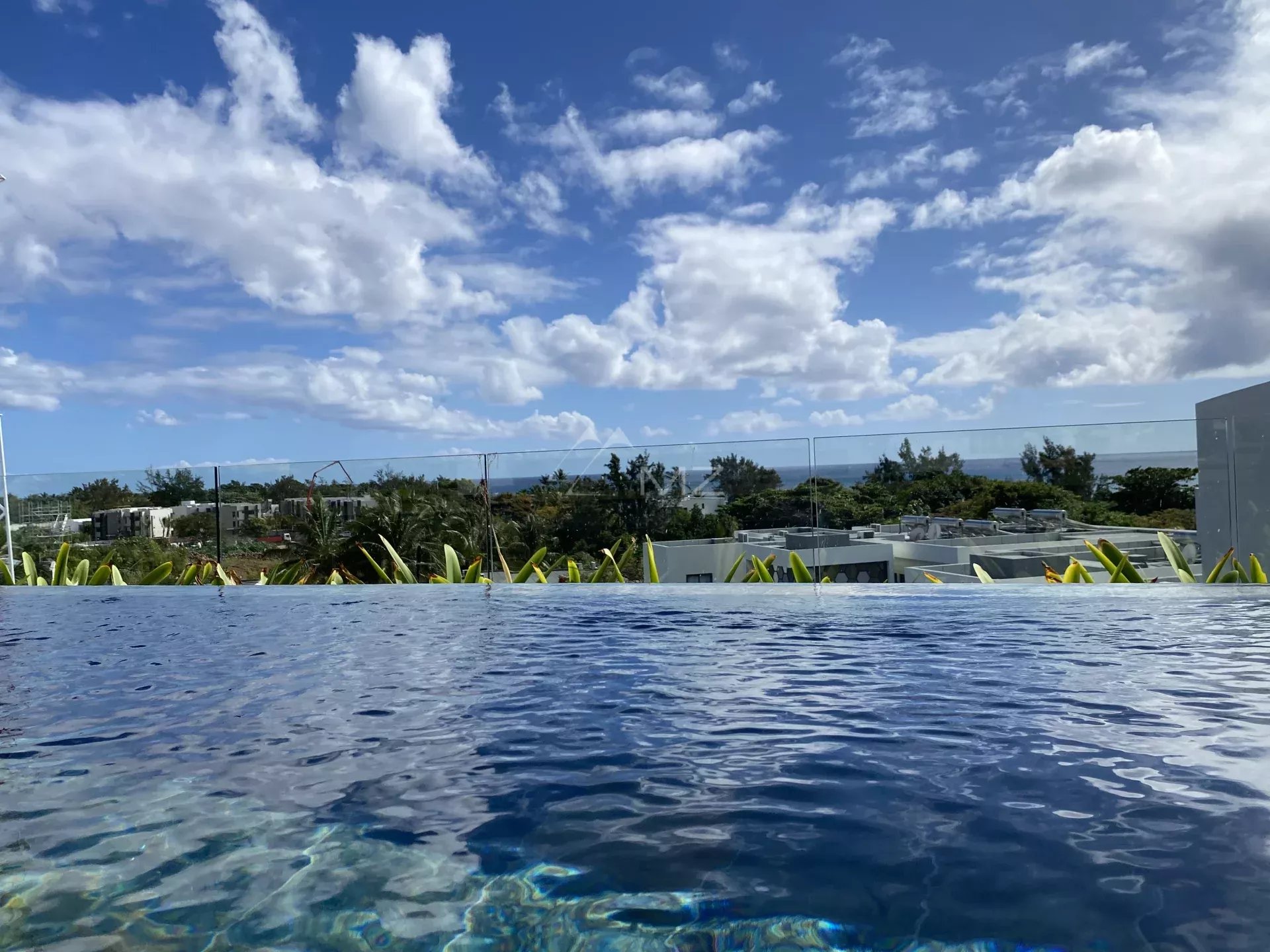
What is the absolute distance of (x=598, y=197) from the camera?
2084cm

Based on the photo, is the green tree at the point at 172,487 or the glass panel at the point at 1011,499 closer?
the glass panel at the point at 1011,499

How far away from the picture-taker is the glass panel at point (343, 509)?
9477 millimetres

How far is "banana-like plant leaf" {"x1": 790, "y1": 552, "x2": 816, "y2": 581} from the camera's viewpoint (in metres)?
8.01

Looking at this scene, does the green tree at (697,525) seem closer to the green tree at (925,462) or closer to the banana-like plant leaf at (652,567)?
the banana-like plant leaf at (652,567)

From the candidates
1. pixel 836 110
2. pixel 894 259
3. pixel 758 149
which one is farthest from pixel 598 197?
pixel 894 259

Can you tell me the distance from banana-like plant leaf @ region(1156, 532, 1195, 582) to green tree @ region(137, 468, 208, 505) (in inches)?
373

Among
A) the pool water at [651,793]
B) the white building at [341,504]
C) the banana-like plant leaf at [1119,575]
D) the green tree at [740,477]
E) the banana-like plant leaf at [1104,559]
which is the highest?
the green tree at [740,477]

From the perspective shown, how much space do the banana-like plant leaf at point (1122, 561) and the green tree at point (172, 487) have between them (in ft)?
29.6

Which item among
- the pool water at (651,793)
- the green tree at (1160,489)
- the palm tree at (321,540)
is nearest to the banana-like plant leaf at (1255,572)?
the green tree at (1160,489)

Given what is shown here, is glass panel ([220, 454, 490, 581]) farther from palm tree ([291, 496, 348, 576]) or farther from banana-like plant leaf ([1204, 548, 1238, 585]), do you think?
banana-like plant leaf ([1204, 548, 1238, 585])

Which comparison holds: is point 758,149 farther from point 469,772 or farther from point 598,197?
point 469,772

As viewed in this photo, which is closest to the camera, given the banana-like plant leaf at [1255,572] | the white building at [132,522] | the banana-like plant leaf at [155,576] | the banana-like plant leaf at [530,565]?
the banana-like plant leaf at [1255,572]

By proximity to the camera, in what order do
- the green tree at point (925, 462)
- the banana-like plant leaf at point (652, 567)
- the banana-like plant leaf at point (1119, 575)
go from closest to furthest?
the banana-like plant leaf at point (1119, 575), the green tree at point (925, 462), the banana-like plant leaf at point (652, 567)

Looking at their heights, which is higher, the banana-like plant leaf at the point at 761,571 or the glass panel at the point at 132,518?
the glass panel at the point at 132,518
